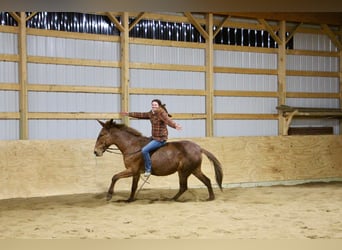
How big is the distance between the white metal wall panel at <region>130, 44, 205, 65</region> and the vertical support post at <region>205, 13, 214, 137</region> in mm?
182

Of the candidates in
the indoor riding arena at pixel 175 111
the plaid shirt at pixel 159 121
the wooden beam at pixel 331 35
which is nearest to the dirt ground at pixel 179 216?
the indoor riding arena at pixel 175 111

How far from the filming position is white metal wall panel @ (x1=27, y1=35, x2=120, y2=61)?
31.8ft

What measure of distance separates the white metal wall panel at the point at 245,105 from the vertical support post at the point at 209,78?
0.28 m

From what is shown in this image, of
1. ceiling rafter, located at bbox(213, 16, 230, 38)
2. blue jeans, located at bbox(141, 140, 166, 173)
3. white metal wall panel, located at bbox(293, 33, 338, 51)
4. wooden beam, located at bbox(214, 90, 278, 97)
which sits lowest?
blue jeans, located at bbox(141, 140, 166, 173)

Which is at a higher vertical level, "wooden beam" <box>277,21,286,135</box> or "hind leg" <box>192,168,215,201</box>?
"wooden beam" <box>277,21,286,135</box>

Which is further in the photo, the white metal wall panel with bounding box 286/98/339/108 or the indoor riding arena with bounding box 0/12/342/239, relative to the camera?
the white metal wall panel with bounding box 286/98/339/108

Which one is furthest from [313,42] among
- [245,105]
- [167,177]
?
[167,177]

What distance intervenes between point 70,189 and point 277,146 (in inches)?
196

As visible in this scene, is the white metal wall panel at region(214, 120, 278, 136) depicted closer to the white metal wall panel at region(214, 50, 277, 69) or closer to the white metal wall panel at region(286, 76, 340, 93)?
the white metal wall panel at region(286, 76, 340, 93)

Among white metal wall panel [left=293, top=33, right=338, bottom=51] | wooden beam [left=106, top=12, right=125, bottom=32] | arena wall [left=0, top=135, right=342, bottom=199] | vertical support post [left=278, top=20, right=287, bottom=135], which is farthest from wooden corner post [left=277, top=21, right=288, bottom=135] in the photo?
wooden beam [left=106, top=12, right=125, bottom=32]

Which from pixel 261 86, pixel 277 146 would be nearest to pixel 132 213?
pixel 277 146

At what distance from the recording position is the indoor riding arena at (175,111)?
7.52m

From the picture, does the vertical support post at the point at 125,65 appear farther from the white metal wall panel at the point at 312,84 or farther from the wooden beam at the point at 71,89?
the white metal wall panel at the point at 312,84

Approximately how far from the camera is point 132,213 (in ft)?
23.0
